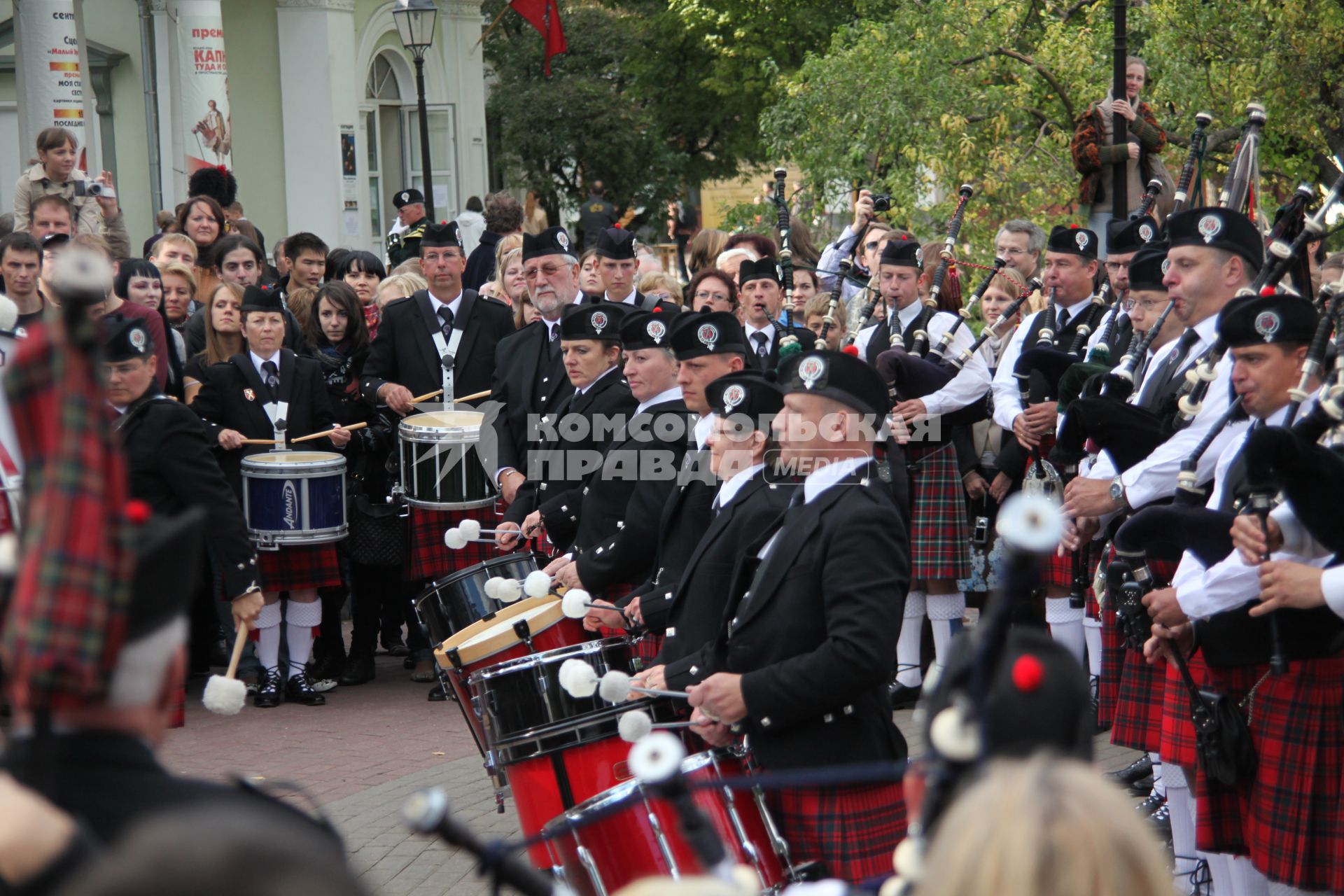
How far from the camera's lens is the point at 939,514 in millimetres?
6887

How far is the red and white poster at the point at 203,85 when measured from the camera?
1434 cm

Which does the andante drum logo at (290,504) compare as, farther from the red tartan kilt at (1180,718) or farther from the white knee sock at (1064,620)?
the red tartan kilt at (1180,718)

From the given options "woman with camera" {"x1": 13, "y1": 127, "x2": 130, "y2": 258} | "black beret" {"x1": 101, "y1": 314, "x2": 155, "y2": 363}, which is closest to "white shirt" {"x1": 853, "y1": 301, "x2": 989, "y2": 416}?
"black beret" {"x1": 101, "y1": 314, "x2": 155, "y2": 363}

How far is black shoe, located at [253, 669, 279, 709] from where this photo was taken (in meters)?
7.26

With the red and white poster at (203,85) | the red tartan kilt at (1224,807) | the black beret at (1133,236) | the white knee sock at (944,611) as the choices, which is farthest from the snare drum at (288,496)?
the red and white poster at (203,85)

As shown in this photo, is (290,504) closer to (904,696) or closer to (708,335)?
(708,335)

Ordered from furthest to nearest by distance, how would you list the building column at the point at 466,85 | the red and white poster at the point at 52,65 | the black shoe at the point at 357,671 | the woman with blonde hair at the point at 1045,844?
the building column at the point at 466,85 → the red and white poster at the point at 52,65 → the black shoe at the point at 357,671 → the woman with blonde hair at the point at 1045,844

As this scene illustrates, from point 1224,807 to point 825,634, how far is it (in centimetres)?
118

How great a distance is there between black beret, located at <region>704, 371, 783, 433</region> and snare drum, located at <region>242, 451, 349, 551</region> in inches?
121

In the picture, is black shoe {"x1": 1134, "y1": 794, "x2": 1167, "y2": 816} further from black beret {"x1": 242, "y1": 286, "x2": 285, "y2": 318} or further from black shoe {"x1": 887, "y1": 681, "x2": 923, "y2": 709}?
black beret {"x1": 242, "y1": 286, "x2": 285, "y2": 318}

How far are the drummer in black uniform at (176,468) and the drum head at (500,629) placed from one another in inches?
42.5

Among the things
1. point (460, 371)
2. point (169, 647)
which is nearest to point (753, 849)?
point (169, 647)

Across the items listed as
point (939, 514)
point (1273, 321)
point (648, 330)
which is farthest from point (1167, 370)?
point (939, 514)

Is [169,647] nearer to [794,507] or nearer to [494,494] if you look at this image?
[794,507]
